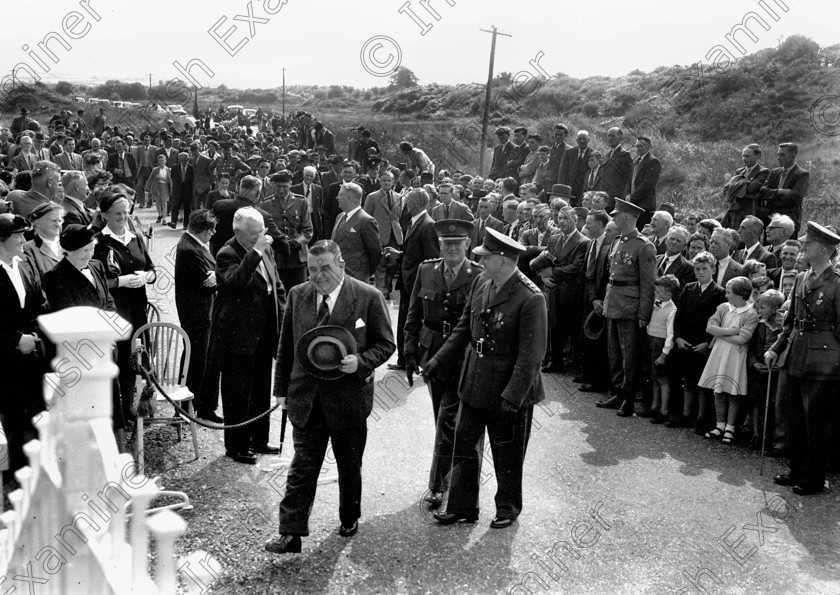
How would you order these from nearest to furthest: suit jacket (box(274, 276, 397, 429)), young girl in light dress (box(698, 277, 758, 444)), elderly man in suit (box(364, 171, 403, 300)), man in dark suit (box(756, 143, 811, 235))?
suit jacket (box(274, 276, 397, 429)) < young girl in light dress (box(698, 277, 758, 444)) < man in dark suit (box(756, 143, 811, 235)) < elderly man in suit (box(364, 171, 403, 300))

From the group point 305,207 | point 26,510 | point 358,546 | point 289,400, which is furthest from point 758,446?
point 26,510

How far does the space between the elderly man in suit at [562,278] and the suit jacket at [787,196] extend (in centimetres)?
303

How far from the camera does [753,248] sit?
8398mm

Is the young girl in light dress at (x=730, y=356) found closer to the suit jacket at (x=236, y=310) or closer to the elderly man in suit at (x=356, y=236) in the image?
the elderly man in suit at (x=356, y=236)

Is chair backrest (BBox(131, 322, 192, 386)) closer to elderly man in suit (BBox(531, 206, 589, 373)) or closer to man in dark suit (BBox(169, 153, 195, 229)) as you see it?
elderly man in suit (BBox(531, 206, 589, 373))

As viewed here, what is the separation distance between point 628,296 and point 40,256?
5.44 metres

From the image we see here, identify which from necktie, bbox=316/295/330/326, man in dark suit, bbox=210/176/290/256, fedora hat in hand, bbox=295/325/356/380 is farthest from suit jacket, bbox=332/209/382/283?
fedora hat in hand, bbox=295/325/356/380

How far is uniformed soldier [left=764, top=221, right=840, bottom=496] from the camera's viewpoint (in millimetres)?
6094

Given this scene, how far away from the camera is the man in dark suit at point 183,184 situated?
1773 cm

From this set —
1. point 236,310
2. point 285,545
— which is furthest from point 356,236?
point 285,545

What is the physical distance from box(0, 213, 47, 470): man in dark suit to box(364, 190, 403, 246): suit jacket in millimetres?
6836

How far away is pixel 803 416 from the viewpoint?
6473mm

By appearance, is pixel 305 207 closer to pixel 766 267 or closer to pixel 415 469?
pixel 415 469

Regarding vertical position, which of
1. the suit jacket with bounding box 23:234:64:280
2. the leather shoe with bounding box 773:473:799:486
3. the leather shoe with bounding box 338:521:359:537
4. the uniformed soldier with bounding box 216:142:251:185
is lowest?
the leather shoe with bounding box 338:521:359:537
